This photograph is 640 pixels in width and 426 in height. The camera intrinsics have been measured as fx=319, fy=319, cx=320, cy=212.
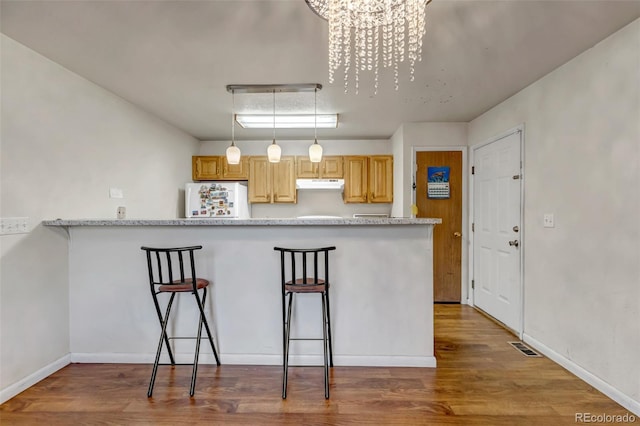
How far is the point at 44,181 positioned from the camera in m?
2.27

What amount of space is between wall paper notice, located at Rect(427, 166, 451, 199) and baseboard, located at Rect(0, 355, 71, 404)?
394cm

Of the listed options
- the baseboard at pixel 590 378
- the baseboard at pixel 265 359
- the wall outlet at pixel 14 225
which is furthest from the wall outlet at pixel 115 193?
the baseboard at pixel 590 378

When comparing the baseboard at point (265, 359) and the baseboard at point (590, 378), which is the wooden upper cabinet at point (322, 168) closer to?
the baseboard at point (265, 359)

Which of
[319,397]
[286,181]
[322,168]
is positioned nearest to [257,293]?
[319,397]

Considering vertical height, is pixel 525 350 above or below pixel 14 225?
below

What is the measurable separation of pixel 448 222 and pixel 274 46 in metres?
2.95

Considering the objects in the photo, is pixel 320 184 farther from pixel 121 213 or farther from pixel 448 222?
pixel 121 213

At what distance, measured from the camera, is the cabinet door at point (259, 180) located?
4.75m

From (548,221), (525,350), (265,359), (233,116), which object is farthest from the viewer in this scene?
(233,116)

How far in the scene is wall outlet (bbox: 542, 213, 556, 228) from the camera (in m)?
2.53

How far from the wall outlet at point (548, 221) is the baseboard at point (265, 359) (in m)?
1.41

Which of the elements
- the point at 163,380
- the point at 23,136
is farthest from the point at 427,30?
the point at 163,380
